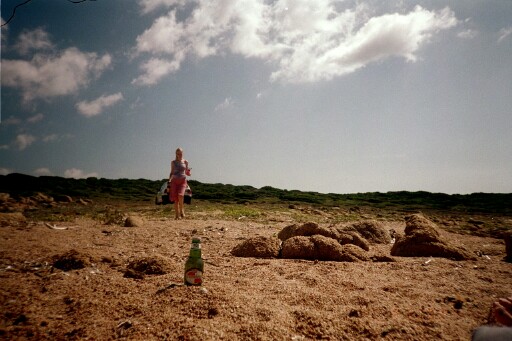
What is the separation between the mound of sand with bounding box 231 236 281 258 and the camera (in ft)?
14.2

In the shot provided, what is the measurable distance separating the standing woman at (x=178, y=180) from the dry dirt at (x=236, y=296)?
13.0 feet

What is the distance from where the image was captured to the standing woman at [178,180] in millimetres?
8312

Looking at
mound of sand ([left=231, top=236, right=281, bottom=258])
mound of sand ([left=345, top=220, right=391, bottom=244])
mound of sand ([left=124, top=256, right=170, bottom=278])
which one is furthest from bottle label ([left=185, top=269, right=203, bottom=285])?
mound of sand ([left=345, top=220, right=391, bottom=244])

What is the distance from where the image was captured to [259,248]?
4359 millimetres

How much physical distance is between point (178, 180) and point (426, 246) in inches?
255

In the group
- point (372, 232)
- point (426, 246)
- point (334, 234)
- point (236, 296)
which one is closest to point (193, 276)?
point (236, 296)

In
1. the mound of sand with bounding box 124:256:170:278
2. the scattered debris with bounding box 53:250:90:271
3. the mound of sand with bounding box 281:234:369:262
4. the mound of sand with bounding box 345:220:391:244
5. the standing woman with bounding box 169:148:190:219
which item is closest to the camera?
the mound of sand with bounding box 124:256:170:278

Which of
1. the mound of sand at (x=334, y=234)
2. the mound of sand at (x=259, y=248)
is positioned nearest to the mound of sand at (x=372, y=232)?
the mound of sand at (x=334, y=234)

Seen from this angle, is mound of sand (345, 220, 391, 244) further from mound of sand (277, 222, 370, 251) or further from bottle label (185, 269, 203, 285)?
bottle label (185, 269, 203, 285)

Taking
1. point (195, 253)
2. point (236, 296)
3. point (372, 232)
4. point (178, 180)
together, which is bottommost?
point (236, 296)

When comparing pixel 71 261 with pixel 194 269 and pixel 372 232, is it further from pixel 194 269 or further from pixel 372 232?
pixel 372 232

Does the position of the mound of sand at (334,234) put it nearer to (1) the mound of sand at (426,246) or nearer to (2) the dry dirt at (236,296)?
(1) the mound of sand at (426,246)

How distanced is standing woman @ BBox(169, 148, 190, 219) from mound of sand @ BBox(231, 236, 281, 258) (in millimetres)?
4334

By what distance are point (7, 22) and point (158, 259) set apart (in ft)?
14.8
